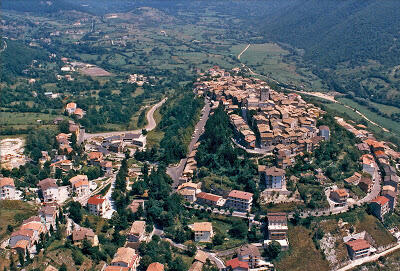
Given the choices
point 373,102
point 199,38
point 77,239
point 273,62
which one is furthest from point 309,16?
point 77,239

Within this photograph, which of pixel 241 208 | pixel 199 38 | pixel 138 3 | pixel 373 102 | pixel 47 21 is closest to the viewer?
pixel 241 208

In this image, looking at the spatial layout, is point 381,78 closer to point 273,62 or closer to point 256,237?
point 273,62

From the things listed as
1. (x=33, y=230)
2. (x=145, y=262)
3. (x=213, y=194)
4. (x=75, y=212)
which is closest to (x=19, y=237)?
(x=33, y=230)

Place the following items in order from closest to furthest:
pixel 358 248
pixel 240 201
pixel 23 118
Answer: pixel 358 248
pixel 240 201
pixel 23 118

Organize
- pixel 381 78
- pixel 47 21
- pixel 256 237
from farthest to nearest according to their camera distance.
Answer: pixel 47 21, pixel 381 78, pixel 256 237

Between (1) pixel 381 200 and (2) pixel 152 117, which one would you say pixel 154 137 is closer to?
(2) pixel 152 117

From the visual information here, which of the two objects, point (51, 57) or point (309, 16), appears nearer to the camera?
point (51, 57)

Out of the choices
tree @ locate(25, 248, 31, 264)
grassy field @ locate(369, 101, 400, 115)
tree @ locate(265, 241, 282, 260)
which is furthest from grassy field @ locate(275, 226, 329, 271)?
grassy field @ locate(369, 101, 400, 115)
